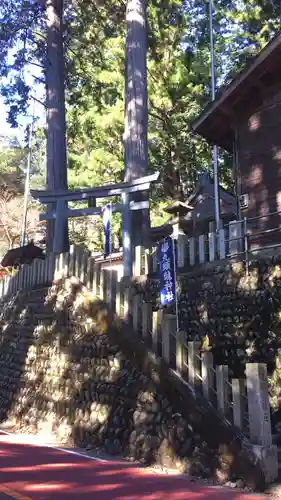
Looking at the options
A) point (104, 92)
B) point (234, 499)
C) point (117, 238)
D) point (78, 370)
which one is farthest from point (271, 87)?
point (117, 238)

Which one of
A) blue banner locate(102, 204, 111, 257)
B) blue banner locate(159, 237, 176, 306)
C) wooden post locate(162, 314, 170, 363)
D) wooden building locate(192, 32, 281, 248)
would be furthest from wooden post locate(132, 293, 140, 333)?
blue banner locate(102, 204, 111, 257)

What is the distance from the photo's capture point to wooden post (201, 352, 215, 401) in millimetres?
6055

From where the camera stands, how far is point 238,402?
5.59 meters

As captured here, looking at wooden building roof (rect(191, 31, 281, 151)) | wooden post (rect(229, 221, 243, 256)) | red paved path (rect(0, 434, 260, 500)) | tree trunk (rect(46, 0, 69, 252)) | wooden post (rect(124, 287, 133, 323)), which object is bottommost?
red paved path (rect(0, 434, 260, 500))

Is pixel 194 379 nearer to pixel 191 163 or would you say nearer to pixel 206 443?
pixel 206 443

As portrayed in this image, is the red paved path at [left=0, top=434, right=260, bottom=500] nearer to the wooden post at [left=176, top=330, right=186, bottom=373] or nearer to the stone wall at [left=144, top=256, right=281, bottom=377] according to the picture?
the wooden post at [left=176, top=330, right=186, bottom=373]

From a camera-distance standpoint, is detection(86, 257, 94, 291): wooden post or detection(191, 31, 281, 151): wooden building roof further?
detection(191, 31, 281, 151): wooden building roof

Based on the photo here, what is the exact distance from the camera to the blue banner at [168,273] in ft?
24.7

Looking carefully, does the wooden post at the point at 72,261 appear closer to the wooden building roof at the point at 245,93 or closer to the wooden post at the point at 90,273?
the wooden post at the point at 90,273

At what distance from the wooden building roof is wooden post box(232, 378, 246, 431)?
7546mm

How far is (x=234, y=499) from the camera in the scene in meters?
4.85

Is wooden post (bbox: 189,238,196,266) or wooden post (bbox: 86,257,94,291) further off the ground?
wooden post (bbox: 189,238,196,266)

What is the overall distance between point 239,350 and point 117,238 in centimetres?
1987

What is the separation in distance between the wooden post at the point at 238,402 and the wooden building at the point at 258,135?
229 inches
